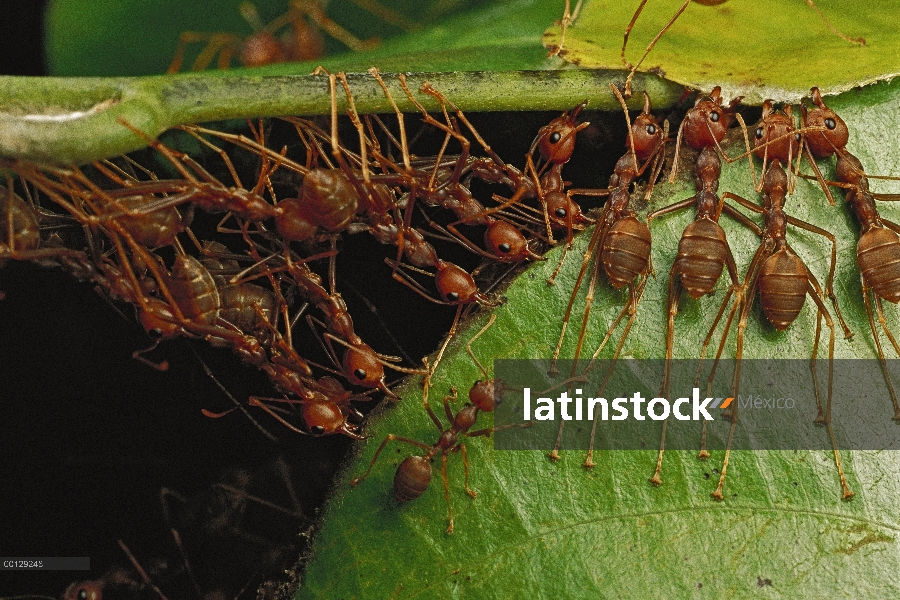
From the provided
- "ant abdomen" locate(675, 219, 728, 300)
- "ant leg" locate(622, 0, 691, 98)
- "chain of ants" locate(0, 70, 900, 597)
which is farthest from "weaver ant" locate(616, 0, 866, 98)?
"ant abdomen" locate(675, 219, 728, 300)

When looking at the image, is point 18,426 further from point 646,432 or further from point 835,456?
point 835,456

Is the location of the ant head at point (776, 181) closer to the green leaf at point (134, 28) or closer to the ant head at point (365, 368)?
the ant head at point (365, 368)

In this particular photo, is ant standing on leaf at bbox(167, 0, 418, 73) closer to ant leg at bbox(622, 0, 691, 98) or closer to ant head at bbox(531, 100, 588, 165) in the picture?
ant head at bbox(531, 100, 588, 165)

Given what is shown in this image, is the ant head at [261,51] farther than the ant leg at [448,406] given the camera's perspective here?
Yes

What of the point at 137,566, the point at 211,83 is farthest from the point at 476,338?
the point at 137,566

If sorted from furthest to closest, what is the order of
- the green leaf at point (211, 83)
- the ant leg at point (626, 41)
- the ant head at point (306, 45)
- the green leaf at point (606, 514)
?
the ant head at point (306, 45) < the ant leg at point (626, 41) < the green leaf at point (606, 514) < the green leaf at point (211, 83)

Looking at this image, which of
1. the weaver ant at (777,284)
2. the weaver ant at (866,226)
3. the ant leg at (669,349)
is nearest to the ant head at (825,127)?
the weaver ant at (866,226)
